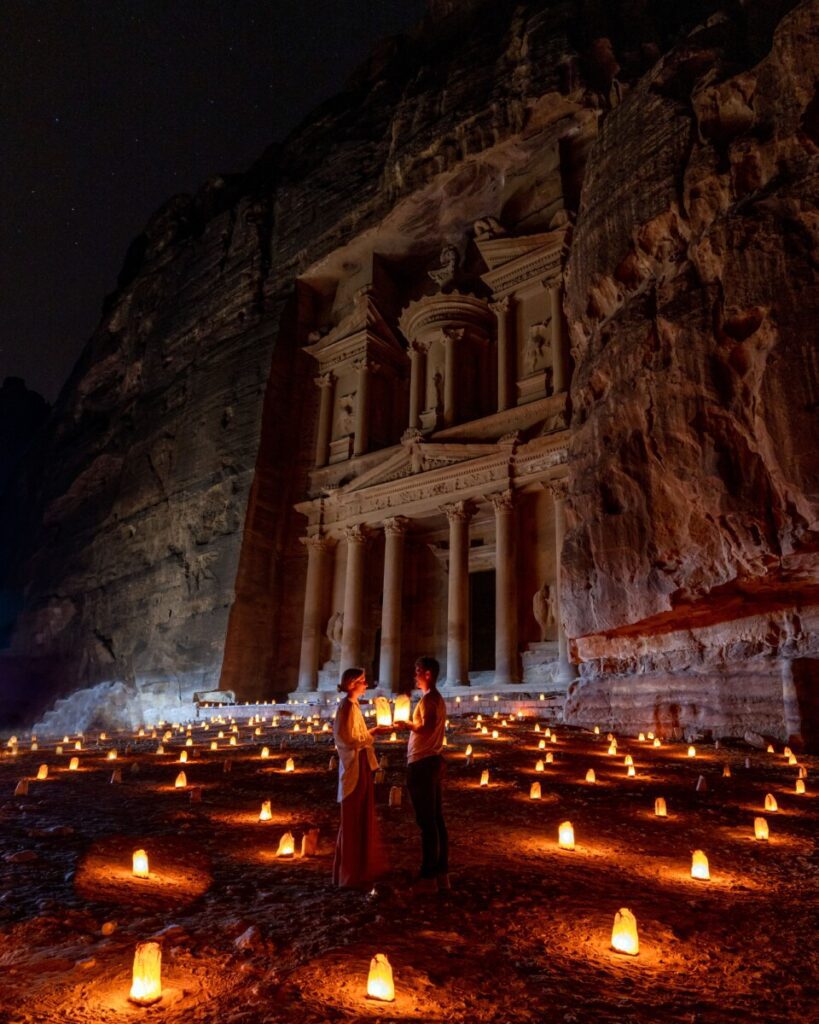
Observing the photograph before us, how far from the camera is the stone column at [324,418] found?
1233 inches

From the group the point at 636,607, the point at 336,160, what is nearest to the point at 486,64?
the point at 336,160

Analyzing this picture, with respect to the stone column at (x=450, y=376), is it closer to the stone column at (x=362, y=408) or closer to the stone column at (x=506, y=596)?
the stone column at (x=362, y=408)

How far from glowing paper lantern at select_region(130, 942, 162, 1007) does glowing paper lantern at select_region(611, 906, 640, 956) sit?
2.27 meters

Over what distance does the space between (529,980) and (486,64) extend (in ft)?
110

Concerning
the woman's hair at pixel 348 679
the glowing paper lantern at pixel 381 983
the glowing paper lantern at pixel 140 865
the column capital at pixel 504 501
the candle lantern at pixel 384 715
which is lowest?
the glowing paper lantern at pixel 381 983

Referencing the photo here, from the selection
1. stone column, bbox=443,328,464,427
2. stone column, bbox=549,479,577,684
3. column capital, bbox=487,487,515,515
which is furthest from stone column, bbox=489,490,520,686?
stone column, bbox=443,328,464,427

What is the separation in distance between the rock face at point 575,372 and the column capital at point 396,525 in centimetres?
530

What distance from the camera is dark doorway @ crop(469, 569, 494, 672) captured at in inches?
1151

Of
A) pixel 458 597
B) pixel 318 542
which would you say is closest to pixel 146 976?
pixel 458 597

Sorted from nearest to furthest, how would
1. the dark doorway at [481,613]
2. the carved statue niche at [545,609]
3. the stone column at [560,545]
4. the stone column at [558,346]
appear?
the stone column at [560,545], the carved statue niche at [545,609], the stone column at [558,346], the dark doorway at [481,613]

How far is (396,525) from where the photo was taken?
87.9ft

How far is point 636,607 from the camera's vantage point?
1178 cm

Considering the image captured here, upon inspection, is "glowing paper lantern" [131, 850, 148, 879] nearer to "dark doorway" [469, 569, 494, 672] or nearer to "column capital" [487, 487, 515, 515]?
"column capital" [487, 487, 515, 515]

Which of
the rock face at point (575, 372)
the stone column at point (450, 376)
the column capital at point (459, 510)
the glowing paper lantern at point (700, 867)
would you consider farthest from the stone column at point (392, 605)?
the glowing paper lantern at point (700, 867)
